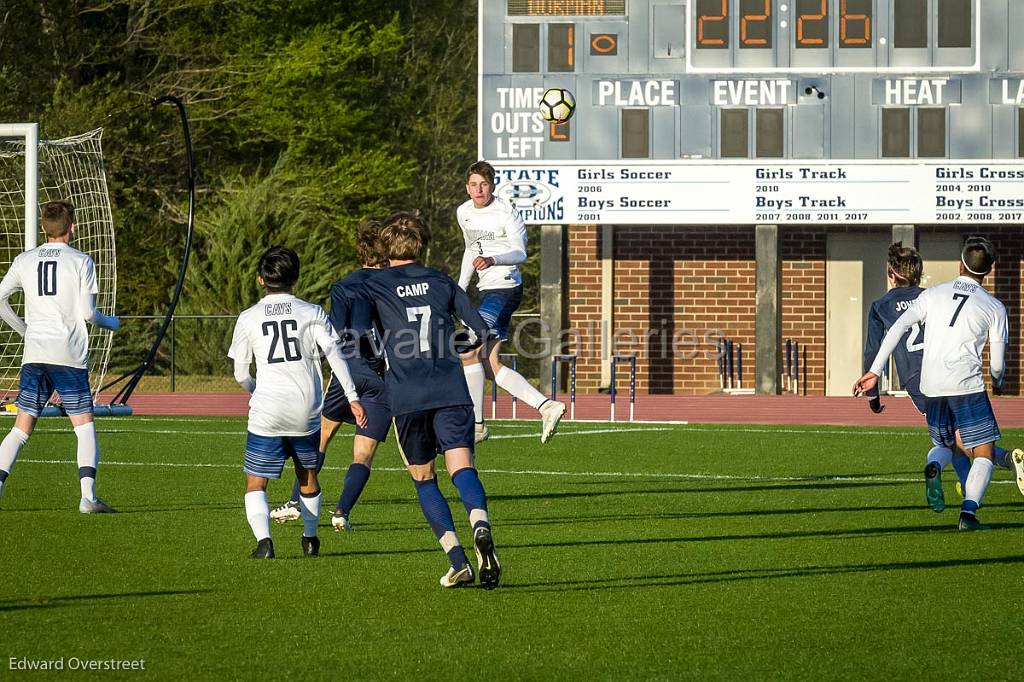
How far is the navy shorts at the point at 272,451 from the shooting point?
8891 millimetres

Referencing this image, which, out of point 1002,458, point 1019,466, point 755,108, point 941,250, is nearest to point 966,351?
point 1019,466

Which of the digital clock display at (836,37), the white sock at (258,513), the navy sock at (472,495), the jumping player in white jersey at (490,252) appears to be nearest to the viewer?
the navy sock at (472,495)

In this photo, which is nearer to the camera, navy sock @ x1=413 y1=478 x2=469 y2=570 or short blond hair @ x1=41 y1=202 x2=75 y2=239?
navy sock @ x1=413 y1=478 x2=469 y2=570

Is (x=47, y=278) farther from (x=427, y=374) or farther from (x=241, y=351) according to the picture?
(x=427, y=374)

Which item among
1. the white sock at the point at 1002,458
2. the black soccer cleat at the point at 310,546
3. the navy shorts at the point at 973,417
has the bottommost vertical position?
the black soccer cleat at the point at 310,546

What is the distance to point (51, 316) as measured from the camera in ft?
35.3

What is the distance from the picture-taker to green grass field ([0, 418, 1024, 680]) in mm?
6379

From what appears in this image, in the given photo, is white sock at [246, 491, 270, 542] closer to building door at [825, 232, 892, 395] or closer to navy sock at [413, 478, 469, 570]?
navy sock at [413, 478, 469, 570]

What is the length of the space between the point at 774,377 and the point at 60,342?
22330mm

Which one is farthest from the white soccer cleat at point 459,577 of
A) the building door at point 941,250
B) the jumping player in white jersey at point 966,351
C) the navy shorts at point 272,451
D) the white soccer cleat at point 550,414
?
the building door at point 941,250

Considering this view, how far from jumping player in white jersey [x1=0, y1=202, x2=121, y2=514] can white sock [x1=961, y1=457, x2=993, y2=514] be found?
551 centimetres

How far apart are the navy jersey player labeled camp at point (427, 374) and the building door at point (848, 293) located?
1056 inches

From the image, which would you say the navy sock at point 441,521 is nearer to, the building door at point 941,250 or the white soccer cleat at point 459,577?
the white soccer cleat at point 459,577

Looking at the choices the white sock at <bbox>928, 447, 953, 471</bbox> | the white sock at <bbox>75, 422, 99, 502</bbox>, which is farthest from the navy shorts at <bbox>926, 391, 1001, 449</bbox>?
the white sock at <bbox>75, 422, 99, 502</bbox>
